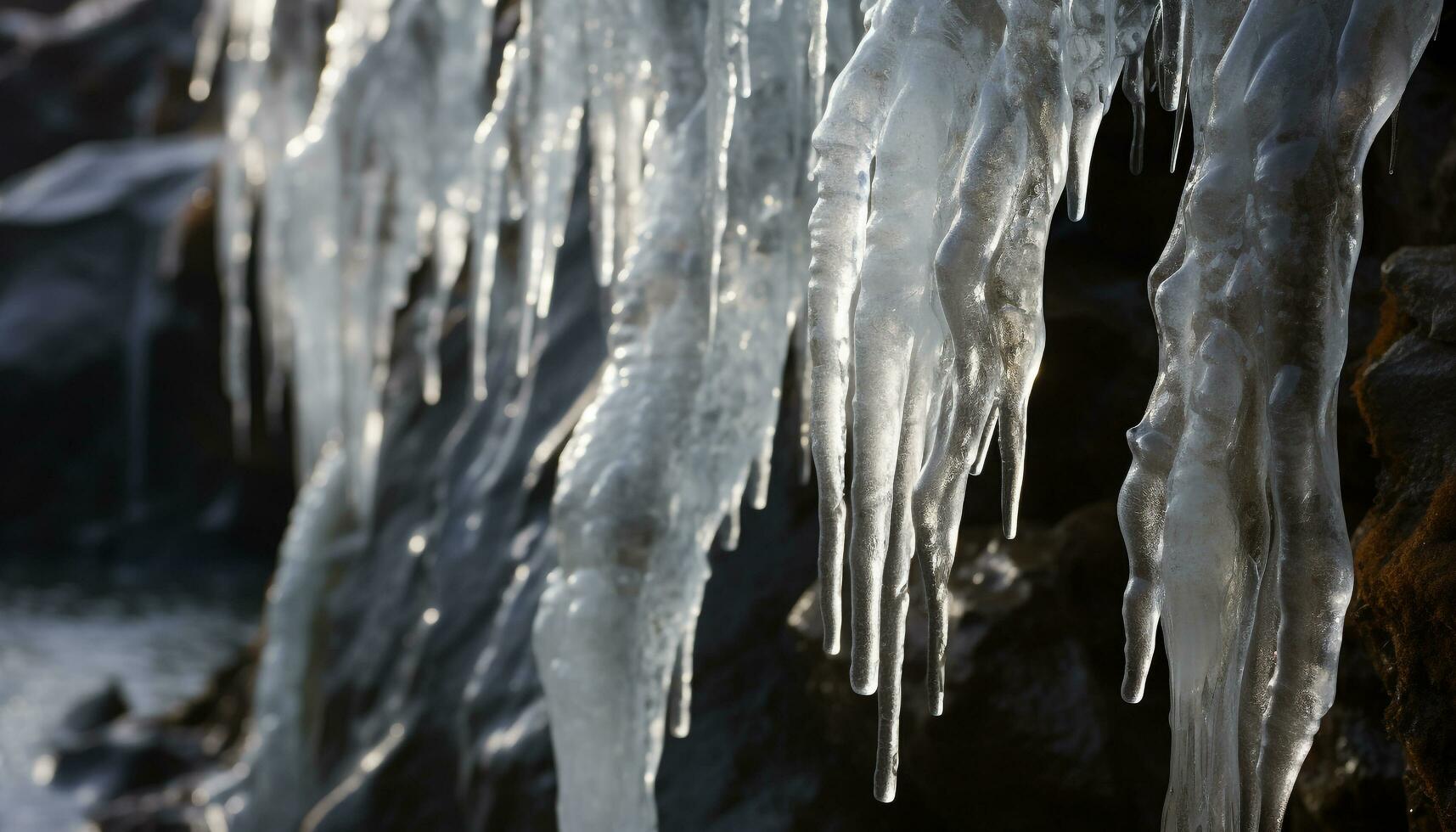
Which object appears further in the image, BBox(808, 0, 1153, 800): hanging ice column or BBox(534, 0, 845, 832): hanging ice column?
BBox(534, 0, 845, 832): hanging ice column

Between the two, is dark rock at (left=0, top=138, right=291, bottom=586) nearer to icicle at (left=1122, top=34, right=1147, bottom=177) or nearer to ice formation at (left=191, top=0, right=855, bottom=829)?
ice formation at (left=191, top=0, right=855, bottom=829)

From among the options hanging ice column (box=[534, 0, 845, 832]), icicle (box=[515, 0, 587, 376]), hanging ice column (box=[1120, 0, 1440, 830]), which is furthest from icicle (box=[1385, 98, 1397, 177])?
icicle (box=[515, 0, 587, 376])

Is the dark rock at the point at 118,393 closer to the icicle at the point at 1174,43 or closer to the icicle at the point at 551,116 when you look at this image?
the icicle at the point at 551,116

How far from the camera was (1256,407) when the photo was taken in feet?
4.53

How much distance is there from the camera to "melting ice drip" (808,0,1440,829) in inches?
52.1

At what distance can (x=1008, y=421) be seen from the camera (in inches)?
59.4

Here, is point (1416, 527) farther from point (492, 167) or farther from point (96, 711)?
point (96, 711)

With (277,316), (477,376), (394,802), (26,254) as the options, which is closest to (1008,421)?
(477,376)

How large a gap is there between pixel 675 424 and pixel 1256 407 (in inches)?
46.9

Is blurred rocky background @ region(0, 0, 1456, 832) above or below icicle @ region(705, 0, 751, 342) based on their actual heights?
below

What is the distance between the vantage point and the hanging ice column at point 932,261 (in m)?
1.49

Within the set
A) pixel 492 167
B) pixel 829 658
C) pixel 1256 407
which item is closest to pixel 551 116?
pixel 492 167

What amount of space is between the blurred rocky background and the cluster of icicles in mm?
294

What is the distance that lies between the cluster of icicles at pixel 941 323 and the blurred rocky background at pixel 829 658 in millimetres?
294
